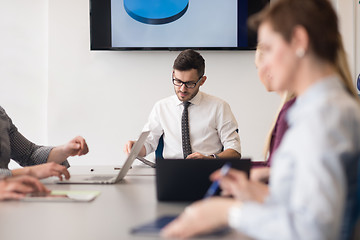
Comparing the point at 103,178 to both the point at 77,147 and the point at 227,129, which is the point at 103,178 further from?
the point at 227,129

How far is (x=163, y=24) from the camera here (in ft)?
13.9

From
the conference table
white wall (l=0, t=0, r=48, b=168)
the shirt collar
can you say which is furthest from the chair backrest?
white wall (l=0, t=0, r=48, b=168)

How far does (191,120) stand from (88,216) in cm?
214

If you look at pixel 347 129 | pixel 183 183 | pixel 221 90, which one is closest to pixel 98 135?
pixel 221 90

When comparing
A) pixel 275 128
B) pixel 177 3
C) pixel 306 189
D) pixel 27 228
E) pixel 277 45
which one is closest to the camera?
pixel 306 189

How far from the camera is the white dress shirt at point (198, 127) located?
135 inches

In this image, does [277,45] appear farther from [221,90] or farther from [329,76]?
[221,90]

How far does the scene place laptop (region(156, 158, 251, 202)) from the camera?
1.58 metres

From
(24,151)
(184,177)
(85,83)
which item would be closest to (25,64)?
(85,83)

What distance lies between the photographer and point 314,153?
3.16ft

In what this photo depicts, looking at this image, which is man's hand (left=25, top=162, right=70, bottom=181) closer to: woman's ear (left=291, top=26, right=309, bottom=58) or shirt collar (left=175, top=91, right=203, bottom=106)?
woman's ear (left=291, top=26, right=309, bottom=58)

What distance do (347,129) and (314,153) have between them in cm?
12

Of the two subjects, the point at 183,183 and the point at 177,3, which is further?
the point at 177,3

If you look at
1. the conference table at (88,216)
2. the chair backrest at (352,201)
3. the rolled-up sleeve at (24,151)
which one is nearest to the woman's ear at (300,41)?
the chair backrest at (352,201)
